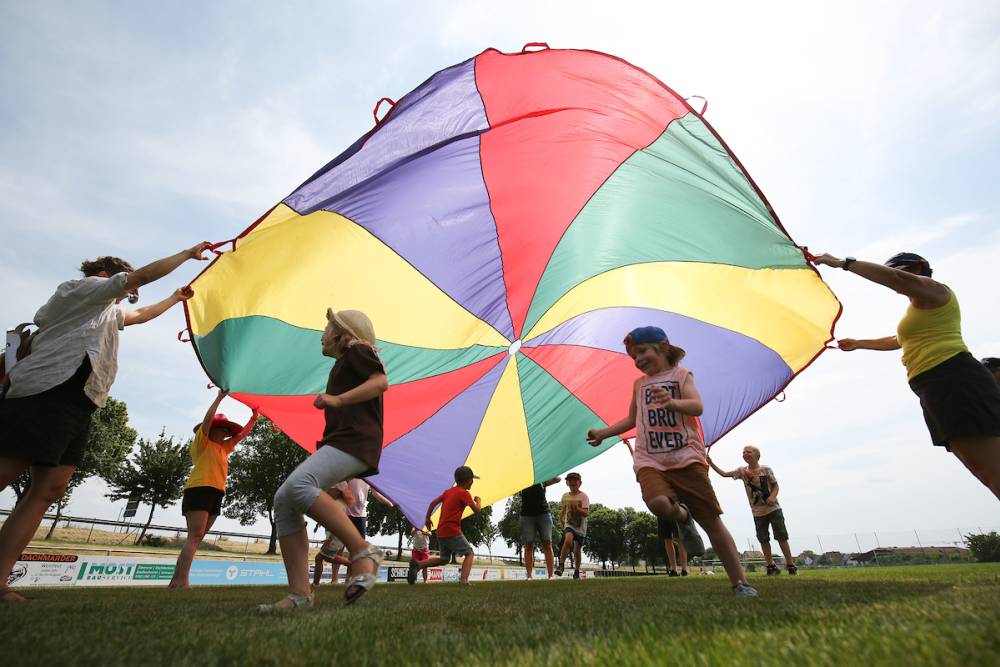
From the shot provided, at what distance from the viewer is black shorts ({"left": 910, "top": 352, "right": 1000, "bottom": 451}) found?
2.77 meters

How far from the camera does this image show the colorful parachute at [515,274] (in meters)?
4.78

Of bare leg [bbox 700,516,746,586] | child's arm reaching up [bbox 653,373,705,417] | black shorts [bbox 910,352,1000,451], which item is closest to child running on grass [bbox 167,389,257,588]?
child's arm reaching up [bbox 653,373,705,417]

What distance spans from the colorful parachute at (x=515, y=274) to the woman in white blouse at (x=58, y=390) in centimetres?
150

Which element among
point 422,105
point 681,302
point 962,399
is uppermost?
point 422,105

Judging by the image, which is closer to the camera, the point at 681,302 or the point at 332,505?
the point at 332,505

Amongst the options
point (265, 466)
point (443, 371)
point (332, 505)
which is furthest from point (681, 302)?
point (265, 466)

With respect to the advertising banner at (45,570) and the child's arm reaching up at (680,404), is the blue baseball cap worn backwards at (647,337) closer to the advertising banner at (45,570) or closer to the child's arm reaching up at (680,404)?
the child's arm reaching up at (680,404)

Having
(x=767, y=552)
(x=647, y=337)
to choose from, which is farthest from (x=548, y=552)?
(x=647, y=337)

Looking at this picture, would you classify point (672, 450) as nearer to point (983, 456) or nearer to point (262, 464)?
point (983, 456)

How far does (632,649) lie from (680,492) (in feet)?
6.15

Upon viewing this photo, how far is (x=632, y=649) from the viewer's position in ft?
4.25

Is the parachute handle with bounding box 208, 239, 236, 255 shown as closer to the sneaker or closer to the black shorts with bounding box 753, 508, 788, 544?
the sneaker

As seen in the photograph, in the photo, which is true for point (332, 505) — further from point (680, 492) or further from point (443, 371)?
point (443, 371)

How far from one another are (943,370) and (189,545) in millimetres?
5668
